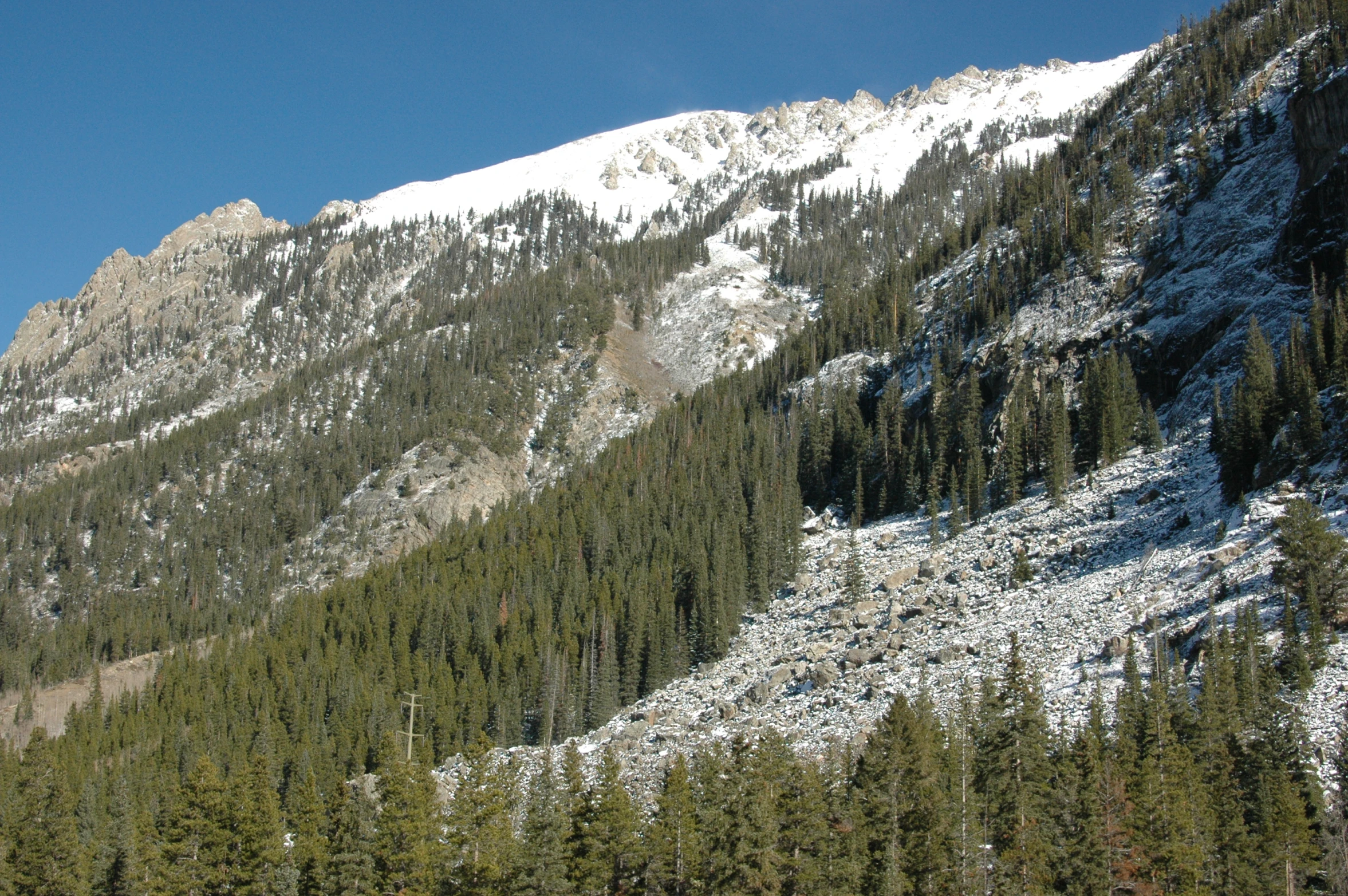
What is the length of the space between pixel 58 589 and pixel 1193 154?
183849 mm

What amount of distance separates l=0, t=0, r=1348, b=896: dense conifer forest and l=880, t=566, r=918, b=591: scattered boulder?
1036 cm

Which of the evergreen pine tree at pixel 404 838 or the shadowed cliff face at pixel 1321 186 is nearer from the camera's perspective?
the evergreen pine tree at pixel 404 838

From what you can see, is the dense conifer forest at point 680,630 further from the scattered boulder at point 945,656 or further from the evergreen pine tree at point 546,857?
the scattered boulder at point 945,656

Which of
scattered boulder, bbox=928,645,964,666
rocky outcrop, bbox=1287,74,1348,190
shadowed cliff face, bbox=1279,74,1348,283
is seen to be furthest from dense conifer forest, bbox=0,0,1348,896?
shadowed cliff face, bbox=1279,74,1348,283

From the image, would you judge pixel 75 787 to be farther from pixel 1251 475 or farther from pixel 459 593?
pixel 1251 475

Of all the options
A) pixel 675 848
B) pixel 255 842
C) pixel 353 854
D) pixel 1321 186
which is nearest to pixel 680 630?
pixel 675 848

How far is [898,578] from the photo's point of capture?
85438 mm

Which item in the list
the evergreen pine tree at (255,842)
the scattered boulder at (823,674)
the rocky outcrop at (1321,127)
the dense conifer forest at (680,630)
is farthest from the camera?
the rocky outcrop at (1321,127)

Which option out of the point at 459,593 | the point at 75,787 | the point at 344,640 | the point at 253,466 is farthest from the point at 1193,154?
the point at 253,466

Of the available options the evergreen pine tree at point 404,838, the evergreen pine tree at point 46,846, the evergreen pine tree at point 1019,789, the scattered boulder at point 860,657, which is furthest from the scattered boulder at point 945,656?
the evergreen pine tree at point 46,846

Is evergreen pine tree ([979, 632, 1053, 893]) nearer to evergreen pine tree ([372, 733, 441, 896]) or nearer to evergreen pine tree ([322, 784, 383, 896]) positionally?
evergreen pine tree ([372, 733, 441, 896])

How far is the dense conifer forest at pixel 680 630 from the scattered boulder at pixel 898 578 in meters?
10.4

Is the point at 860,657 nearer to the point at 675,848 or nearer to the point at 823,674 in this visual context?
the point at 823,674

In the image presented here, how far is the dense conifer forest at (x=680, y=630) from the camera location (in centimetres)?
4144
